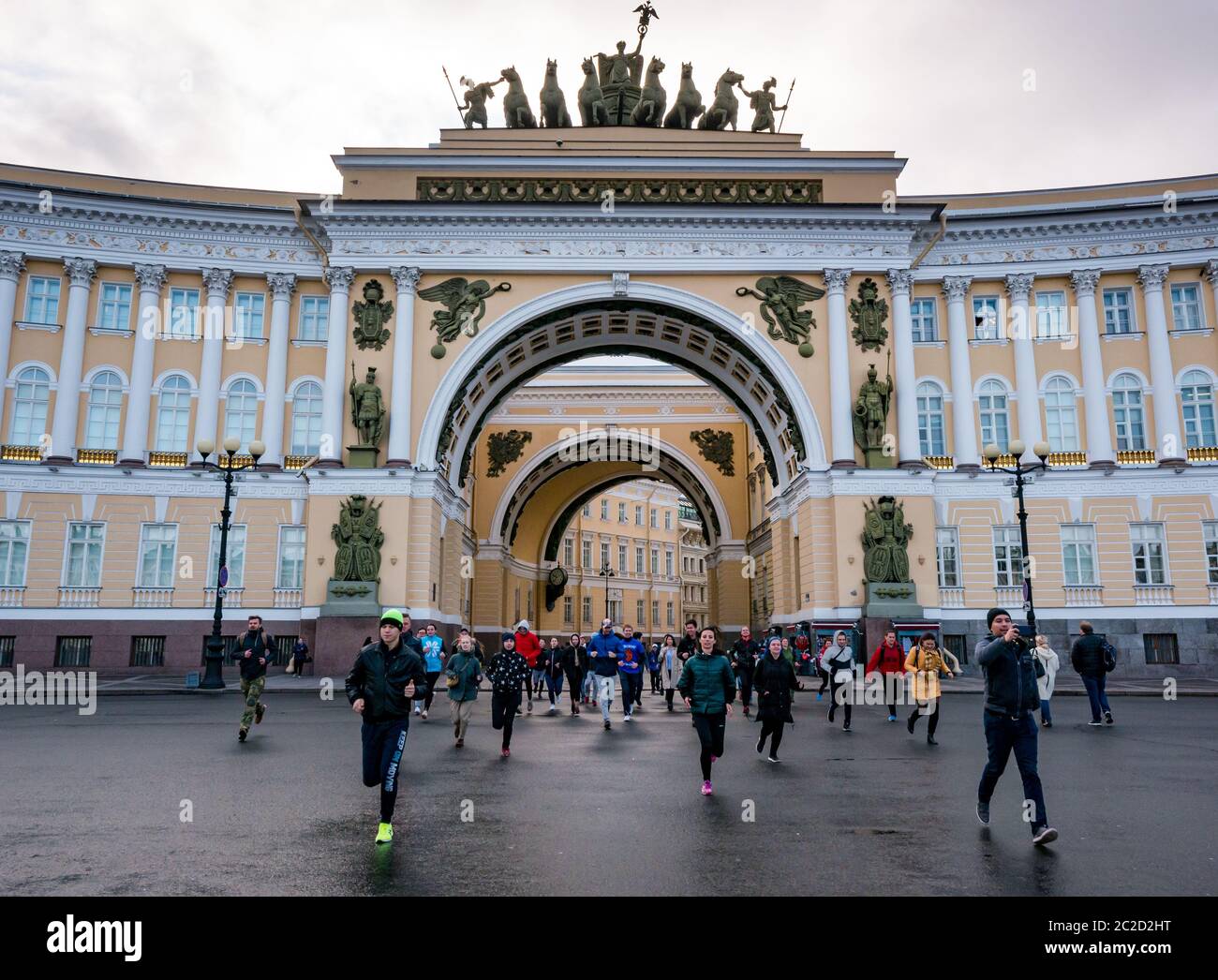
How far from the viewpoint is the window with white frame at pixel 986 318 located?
31516mm

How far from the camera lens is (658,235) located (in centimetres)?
2988

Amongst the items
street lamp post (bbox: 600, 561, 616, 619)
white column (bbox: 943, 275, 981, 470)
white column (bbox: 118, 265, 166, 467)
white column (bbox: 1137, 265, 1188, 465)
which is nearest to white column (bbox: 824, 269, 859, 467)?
white column (bbox: 943, 275, 981, 470)

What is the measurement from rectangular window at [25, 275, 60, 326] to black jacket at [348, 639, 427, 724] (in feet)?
93.1

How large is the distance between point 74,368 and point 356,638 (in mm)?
13337

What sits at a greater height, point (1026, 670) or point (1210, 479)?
point (1210, 479)

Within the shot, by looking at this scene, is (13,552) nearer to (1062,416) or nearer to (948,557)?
(948,557)

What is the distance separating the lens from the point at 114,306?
30.5m

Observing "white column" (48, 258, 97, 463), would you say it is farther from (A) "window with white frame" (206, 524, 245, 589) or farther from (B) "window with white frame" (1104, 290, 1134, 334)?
(B) "window with white frame" (1104, 290, 1134, 334)

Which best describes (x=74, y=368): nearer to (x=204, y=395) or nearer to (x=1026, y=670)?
(x=204, y=395)

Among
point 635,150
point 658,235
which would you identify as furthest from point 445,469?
point 635,150

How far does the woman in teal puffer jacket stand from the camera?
967 centimetres

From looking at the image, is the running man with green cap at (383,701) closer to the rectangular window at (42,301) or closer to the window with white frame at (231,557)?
the window with white frame at (231,557)

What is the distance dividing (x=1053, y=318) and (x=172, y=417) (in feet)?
98.8

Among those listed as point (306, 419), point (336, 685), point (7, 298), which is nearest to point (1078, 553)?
point (336, 685)
